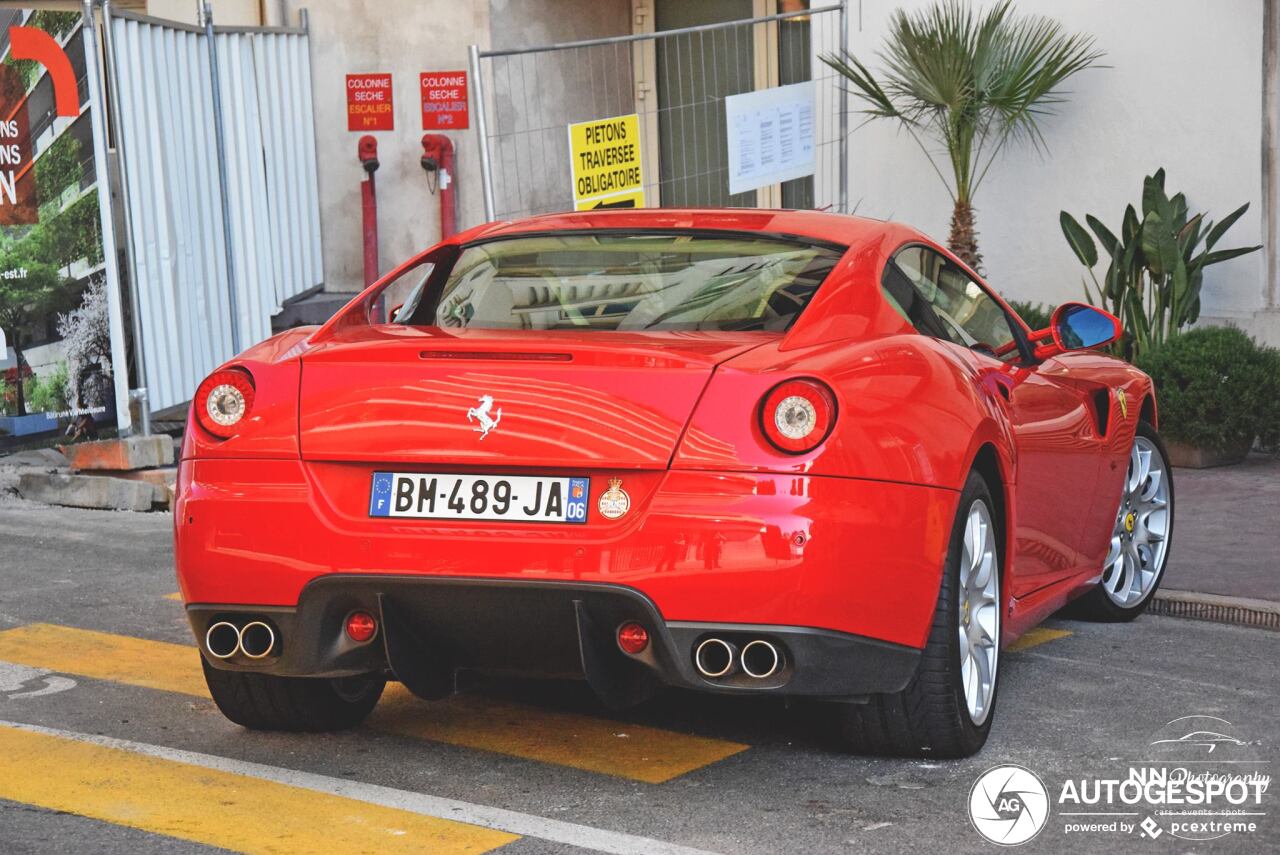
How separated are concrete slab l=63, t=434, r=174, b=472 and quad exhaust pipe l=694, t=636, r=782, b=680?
22.1ft

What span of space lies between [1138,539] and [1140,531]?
0.11 feet

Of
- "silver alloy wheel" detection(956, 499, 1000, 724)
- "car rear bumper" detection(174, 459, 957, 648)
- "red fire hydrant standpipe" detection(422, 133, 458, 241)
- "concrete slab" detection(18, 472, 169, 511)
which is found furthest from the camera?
"red fire hydrant standpipe" detection(422, 133, 458, 241)

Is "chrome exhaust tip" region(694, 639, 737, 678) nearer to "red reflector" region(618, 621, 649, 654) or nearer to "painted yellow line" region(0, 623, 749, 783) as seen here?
"red reflector" region(618, 621, 649, 654)

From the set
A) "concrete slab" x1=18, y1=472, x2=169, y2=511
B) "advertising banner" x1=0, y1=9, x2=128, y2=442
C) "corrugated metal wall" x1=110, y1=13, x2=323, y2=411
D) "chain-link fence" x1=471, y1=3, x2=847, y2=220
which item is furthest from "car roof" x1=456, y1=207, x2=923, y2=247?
"advertising banner" x1=0, y1=9, x2=128, y2=442

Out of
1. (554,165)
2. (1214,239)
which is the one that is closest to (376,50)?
(554,165)

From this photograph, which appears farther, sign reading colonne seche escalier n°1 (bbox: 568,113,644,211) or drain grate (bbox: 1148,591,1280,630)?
sign reading colonne seche escalier n°1 (bbox: 568,113,644,211)

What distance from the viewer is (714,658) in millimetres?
3988

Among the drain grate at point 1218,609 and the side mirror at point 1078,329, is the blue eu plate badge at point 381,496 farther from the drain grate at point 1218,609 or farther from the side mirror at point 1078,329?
the drain grate at point 1218,609

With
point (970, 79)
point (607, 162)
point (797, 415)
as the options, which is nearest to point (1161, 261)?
point (970, 79)

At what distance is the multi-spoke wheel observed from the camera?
6.43m

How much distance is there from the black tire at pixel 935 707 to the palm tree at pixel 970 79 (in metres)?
6.99

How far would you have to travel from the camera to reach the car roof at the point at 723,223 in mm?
4904

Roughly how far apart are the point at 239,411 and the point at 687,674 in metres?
1.25

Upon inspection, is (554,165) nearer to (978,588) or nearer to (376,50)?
(376,50)
